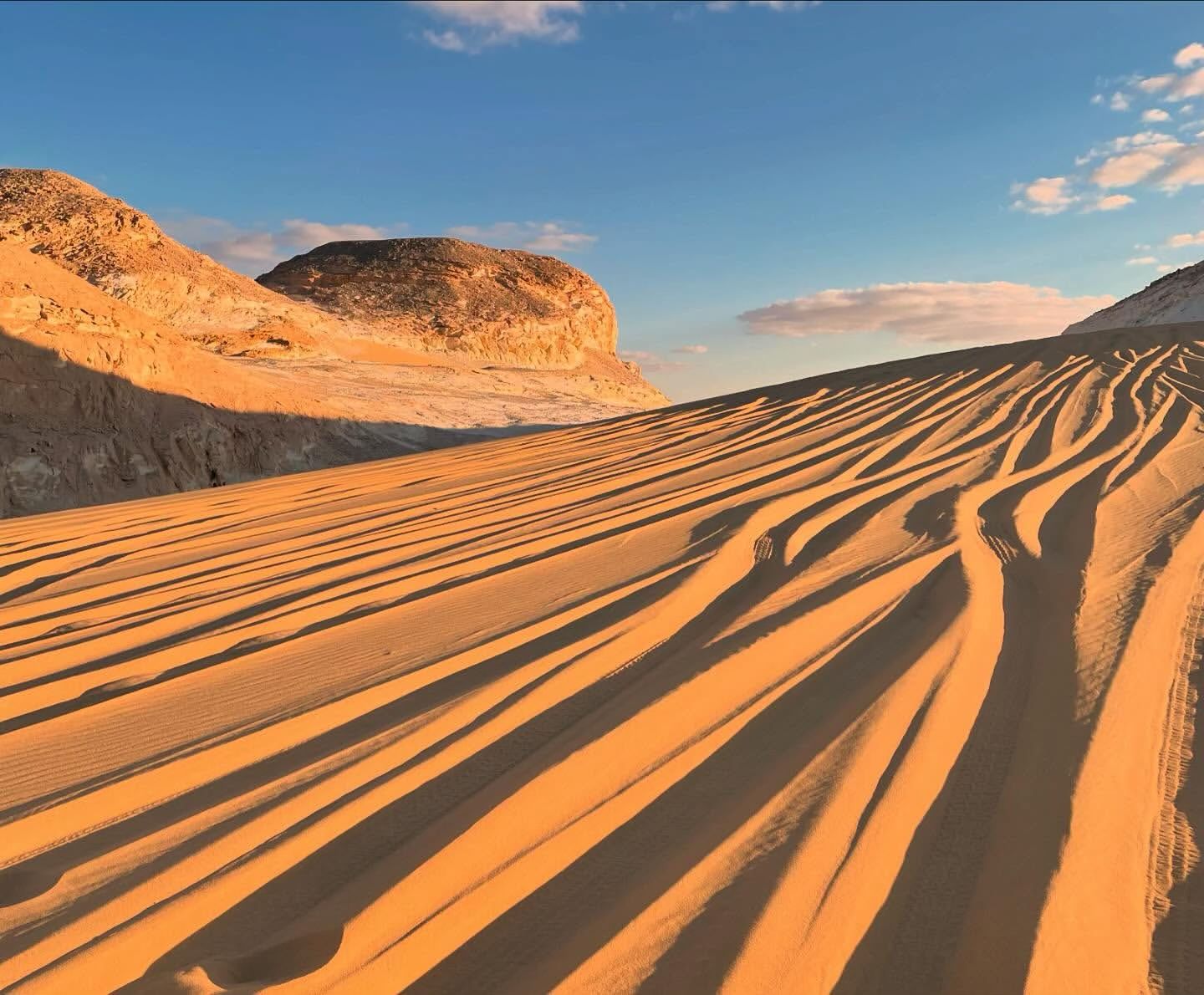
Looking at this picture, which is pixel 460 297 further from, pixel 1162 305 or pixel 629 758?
pixel 629 758

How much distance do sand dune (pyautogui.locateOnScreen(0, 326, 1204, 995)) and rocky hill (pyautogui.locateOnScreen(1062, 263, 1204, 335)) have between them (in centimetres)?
2383

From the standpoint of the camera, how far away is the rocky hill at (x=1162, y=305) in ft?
79.5

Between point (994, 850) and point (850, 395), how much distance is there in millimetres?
7377

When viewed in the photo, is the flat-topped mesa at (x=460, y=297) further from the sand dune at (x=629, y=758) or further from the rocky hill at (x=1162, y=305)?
the sand dune at (x=629, y=758)

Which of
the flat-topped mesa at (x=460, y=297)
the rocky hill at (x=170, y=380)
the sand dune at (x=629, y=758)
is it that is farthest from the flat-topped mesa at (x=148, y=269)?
the sand dune at (x=629, y=758)

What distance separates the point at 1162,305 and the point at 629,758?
2995cm

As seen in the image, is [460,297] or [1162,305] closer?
[1162,305]

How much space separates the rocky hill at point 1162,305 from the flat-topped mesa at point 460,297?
49.8 feet

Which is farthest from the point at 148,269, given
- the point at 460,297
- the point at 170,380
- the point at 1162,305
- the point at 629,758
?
the point at 1162,305

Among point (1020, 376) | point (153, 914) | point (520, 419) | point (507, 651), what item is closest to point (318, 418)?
point (520, 419)

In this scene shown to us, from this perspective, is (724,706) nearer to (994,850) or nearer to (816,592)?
(994,850)

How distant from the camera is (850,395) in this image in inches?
329

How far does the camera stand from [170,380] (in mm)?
8875

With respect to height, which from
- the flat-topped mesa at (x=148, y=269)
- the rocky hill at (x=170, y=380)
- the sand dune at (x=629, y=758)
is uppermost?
the flat-topped mesa at (x=148, y=269)
